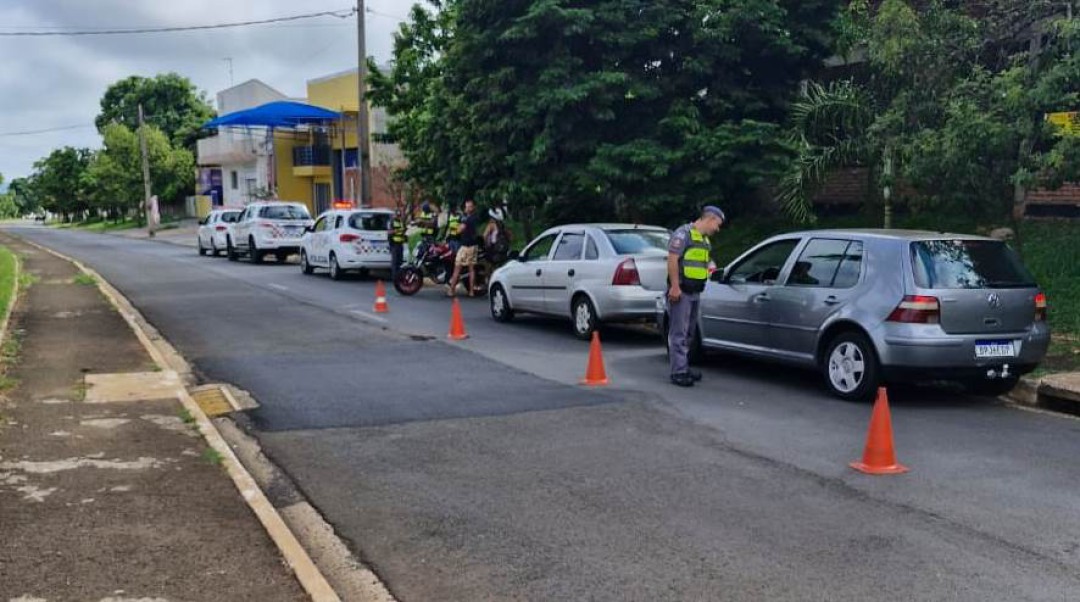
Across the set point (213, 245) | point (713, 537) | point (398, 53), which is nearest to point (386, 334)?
point (713, 537)

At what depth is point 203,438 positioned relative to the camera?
23.8 feet

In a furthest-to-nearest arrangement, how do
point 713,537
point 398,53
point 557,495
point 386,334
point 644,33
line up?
point 398,53
point 644,33
point 386,334
point 557,495
point 713,537

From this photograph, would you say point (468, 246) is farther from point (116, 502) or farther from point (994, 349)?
point (116, 502)

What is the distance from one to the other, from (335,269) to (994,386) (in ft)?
53.1

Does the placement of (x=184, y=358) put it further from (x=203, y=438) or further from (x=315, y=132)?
(x=315, y=132)

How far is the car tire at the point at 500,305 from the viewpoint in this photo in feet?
47.8

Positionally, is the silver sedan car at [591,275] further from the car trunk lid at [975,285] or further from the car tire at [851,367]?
the car trunk lid at [975,285]

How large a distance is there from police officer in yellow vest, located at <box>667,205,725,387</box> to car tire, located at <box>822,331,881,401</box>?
50.1 inches

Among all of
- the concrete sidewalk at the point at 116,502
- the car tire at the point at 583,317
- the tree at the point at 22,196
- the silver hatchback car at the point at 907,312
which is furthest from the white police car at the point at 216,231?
the tree at the point at 22,196

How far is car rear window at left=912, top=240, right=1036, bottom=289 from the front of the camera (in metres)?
8.38

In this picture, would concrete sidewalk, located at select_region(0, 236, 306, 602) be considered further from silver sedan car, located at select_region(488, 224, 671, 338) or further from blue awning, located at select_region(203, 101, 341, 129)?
blue awning, located at select_region(203, 101, 341, 129)

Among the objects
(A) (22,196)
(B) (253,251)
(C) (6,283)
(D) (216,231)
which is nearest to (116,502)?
A: (C) (6,283)

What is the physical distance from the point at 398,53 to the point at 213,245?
34.4ft

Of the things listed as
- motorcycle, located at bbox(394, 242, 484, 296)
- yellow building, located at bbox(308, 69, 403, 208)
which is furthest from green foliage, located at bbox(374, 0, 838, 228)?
yellow building, located at bbox(308, 69, 403, 208)
